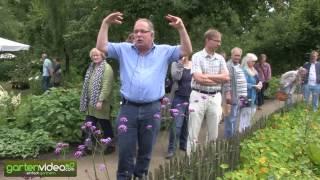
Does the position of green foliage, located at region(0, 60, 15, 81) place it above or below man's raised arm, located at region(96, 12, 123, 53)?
below

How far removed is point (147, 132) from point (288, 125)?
3.08 meters

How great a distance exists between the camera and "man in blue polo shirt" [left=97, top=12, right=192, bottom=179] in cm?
477

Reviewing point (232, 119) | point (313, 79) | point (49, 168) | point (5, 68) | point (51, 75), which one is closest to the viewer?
point (49, 168)

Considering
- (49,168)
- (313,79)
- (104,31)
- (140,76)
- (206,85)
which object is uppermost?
(104,31)

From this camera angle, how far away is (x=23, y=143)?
771 centimetres

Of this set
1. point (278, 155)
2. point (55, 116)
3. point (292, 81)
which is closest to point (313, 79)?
point (292, 81)

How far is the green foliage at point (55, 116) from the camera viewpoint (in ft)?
27.0

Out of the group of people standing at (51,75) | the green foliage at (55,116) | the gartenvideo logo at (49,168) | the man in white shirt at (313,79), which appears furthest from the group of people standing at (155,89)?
the group of people standing at (51,75)

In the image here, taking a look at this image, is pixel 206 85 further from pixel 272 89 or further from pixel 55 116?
pixel 272 89

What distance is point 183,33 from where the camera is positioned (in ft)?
15.7

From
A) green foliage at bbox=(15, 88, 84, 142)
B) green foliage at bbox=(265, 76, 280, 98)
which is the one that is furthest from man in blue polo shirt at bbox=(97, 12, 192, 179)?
green foliage at bbox=(265, 76, 280, 98)

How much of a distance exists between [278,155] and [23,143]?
Result: 12.9ft

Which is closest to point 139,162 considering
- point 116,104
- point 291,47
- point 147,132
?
→ point 147,132

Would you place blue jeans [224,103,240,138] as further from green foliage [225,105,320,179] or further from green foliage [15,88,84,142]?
green foliage [15,88,84,142]
